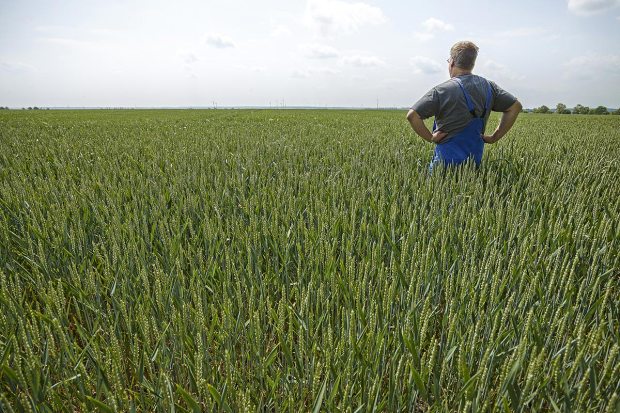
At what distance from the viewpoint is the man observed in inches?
135

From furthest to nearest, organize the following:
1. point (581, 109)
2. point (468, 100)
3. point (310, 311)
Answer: point (581, 109), point (468, 100), point (310, 311)

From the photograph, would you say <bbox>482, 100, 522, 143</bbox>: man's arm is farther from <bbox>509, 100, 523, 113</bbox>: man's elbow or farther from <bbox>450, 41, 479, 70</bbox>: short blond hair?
<bbox>450, 41, 479, 70</bbox>: short blond hair

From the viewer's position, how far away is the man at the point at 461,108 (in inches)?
135

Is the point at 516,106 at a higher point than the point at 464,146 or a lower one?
higher

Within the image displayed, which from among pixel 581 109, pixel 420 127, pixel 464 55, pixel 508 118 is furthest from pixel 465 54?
pixel 581 109

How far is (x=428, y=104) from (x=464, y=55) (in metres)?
0.55

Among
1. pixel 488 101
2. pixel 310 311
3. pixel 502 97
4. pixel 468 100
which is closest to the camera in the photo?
pixel 310 311

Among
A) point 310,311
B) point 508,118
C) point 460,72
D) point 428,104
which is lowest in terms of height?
point 310,311

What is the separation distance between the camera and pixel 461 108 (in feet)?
11.3

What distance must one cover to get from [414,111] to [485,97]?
0.70 meters

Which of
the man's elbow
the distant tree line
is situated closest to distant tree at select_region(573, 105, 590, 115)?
the distant tree line

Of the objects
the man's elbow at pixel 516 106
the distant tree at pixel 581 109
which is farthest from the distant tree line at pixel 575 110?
the man's elbow at pixel 516 106

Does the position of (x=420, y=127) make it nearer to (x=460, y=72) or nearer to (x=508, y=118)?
(x=460, y=72)

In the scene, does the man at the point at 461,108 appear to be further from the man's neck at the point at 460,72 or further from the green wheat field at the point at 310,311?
the green wheat field at the point at 310,311
